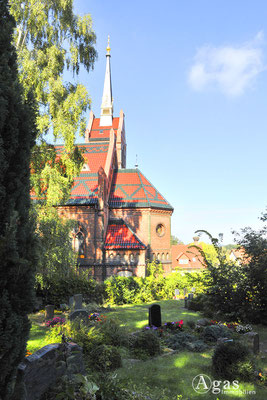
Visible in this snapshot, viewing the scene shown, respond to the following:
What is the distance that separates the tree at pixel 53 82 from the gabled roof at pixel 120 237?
9.81 m

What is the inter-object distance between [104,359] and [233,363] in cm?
309

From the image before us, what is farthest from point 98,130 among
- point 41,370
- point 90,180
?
point 41,370

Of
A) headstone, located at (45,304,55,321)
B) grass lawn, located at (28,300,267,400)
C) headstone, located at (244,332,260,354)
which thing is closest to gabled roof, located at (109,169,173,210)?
headstone, located at (45,304,55,321)

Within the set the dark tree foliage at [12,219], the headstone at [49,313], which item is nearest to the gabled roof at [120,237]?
the headstone at [49,313]

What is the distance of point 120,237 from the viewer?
23.9 metres

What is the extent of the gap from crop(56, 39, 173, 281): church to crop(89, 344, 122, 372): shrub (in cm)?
1304

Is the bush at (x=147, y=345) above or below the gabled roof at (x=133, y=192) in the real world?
below

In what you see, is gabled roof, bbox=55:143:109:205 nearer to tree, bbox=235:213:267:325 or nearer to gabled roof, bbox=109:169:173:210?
gabled roof, bbox=109:169:173:210

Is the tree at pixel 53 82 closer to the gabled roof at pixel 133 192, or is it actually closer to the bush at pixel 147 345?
the bush at pixel 147 345

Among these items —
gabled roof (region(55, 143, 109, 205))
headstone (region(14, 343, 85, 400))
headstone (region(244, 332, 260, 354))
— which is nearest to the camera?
headstone (region(14, 343, 85, 400))

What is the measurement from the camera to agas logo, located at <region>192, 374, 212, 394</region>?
6.12 meters

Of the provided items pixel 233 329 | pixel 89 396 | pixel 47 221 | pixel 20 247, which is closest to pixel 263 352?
pixel 233 329

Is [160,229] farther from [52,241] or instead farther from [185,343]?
[185,343]

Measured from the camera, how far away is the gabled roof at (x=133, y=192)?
2641 centimetres
